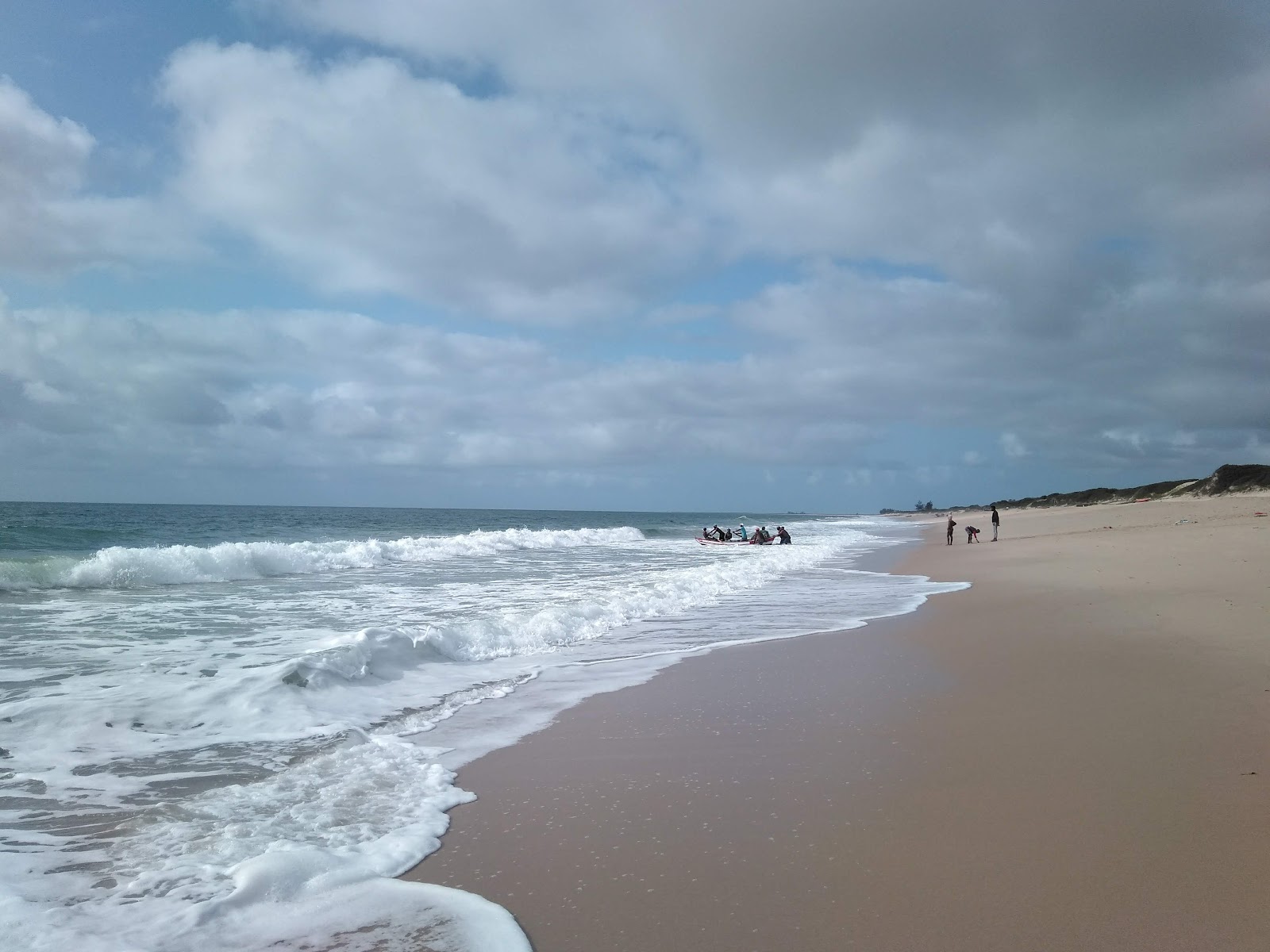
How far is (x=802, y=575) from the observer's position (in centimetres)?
2078

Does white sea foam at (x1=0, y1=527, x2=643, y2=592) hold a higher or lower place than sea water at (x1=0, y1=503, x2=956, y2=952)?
higher

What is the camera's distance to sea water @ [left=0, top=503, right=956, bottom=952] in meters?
3.32

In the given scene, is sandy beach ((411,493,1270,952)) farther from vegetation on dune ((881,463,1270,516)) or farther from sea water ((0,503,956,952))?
vegetation on dune ((881,463,1270,516))

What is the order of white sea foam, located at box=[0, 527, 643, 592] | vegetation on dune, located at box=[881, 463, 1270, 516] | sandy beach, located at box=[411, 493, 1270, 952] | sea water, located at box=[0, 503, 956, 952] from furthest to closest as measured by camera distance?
vegetation on dune, located at box=[881, 463, 1270, 516] < white sea foam, located at box=[0, 527, 643, 592] < sea water, located at box=[0, 503, 956, 952] < sandy beach, located at box=[411, 493, 1270, 952]

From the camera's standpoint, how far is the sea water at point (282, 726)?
10.9ft

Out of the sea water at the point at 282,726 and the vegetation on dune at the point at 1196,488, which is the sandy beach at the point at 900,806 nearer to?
the sea water at the point at 282,726

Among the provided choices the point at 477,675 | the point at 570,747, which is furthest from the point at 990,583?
the point at 570,747

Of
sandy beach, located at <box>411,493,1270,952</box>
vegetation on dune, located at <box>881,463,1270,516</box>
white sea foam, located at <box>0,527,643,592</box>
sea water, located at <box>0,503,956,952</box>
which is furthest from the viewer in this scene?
vegetation on dune, located at <box>881,463,1270,516</box>

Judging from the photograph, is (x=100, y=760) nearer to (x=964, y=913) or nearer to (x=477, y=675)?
(x=477, y=675)

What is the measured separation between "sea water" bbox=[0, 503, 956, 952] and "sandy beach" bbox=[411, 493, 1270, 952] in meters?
0.43

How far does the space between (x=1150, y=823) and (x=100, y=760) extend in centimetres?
658

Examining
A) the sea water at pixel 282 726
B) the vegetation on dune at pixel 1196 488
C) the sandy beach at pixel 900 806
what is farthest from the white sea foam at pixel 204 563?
the vegetation on dune at pixel 1196 488

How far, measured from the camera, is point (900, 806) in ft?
14.0

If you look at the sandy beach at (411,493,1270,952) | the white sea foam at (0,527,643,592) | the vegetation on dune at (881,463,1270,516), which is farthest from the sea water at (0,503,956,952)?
the vegetation on dune at (881,463,1270,516)
